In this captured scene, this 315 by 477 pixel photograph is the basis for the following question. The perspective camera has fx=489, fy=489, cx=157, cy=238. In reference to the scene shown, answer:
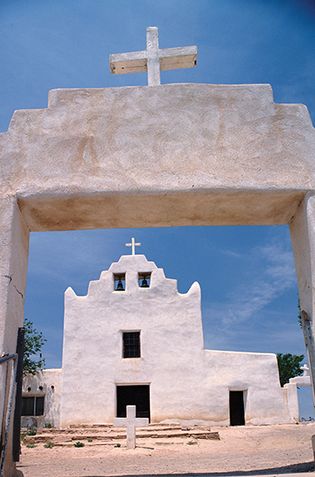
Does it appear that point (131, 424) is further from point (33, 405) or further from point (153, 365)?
point (33, 405)

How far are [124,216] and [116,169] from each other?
0.57 meters

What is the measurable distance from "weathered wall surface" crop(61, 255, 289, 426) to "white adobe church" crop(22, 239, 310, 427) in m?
0.04

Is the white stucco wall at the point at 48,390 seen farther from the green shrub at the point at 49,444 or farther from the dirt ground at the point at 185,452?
the dirt ground at the point at 185,452

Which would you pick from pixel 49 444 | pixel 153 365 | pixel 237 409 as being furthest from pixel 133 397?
pixel 49 444

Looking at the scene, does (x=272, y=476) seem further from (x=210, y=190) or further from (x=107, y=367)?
(x=107, y=367)

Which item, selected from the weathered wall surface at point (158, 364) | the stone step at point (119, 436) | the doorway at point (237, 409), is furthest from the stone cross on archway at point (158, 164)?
the doorway at point (237, 409)

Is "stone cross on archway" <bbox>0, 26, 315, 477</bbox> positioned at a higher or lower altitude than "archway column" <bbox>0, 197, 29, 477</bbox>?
higher

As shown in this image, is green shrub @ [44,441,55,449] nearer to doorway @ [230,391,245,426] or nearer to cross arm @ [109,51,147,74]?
doorway @ [230,391,245,426]

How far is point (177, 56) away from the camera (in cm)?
595

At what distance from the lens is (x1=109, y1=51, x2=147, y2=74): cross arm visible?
596 cm

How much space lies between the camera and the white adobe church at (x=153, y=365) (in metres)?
17.6

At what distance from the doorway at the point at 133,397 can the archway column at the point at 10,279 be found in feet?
46.6

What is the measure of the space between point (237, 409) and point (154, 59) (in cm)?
1571

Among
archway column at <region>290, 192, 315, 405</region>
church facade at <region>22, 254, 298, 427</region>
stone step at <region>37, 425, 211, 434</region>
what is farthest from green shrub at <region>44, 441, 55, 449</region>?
archway column at <region>290, 192, 315, 405</region>
